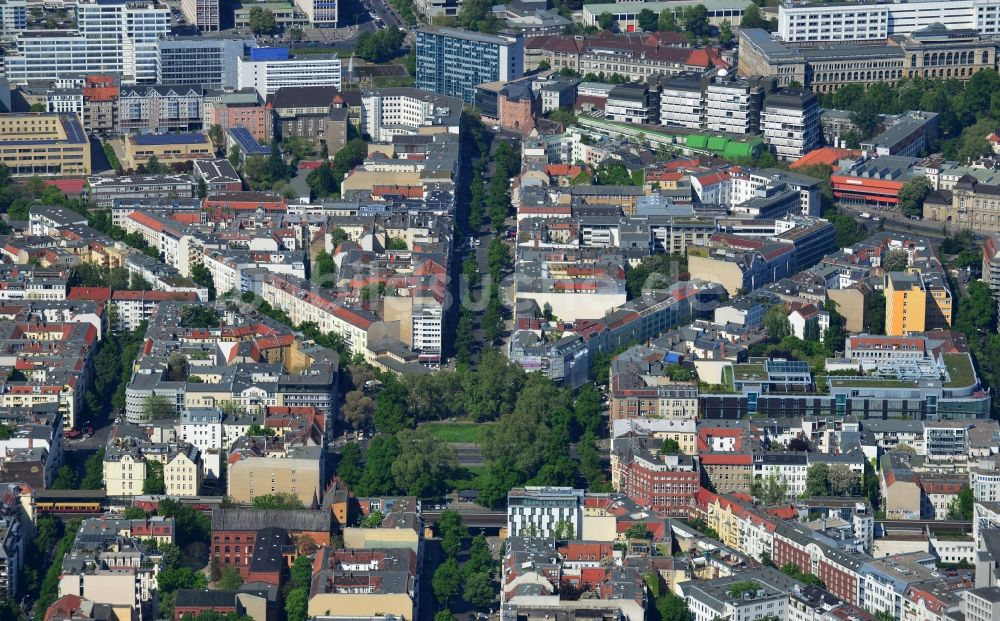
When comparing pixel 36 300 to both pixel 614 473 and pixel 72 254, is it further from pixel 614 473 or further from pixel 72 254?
pixel 614 473

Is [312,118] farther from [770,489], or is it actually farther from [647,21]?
[770,489]

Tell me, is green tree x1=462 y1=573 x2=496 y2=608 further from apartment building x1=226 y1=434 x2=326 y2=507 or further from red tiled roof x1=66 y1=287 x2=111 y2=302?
red tiled roof x1=66 y1=287 x2=111 y2=302

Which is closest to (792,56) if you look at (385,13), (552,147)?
(552,147)

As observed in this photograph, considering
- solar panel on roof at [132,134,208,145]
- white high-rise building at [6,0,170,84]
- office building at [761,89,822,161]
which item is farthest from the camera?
white high-rise building at [6,0,170,84]

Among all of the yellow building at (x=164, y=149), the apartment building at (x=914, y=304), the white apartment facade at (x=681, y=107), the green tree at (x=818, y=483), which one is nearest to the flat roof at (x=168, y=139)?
the yellow building at (x=164, y=149)

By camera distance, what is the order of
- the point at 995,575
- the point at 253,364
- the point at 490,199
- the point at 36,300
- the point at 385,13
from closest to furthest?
the point at 995,575
the point at 253,364
the point at 36,300
the point at 490,199
the point at 385,13

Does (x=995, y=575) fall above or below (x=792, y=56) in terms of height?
below

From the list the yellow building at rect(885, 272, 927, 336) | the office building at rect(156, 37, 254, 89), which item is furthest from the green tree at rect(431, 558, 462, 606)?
the office building at rect(156, 37, 254, 89)

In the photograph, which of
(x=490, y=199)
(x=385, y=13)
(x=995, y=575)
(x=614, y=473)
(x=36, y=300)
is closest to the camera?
(x=995, y=575)
